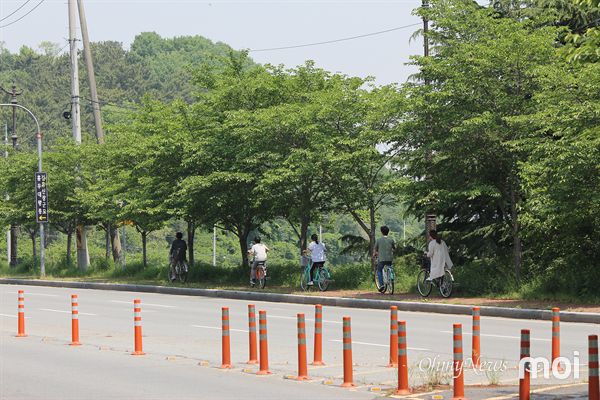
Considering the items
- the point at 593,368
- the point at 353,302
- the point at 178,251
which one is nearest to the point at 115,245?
the point at 178,251

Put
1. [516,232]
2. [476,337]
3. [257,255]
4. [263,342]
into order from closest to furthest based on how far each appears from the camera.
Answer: [476,337] < [263,342] < [516,232] < [257,255]

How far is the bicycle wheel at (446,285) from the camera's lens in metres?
25.5

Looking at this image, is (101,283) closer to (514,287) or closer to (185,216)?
(185,216)

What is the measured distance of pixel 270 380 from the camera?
12.2 meters

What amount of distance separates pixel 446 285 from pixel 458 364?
626 inches

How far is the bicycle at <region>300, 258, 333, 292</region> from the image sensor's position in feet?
97.5

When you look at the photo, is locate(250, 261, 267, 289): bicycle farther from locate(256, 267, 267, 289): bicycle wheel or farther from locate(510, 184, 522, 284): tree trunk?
locate(510, 184, 522, 284): tree trunk

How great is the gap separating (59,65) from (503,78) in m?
127

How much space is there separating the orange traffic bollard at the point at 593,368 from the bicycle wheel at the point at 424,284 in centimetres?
1710

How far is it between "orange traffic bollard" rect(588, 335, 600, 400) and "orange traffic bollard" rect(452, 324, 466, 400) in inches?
52.9

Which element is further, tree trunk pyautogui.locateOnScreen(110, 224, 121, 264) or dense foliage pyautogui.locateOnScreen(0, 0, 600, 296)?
tree trunk pyautogui.locateOnScreen(110, 224, 121, 264)

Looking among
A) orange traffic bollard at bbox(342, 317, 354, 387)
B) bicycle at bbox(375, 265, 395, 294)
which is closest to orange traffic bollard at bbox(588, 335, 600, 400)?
orange traffic bollard at bbox(342, 317, 354, 387)

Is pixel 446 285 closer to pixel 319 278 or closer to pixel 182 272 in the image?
pixel 319 278

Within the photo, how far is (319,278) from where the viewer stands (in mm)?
29875
